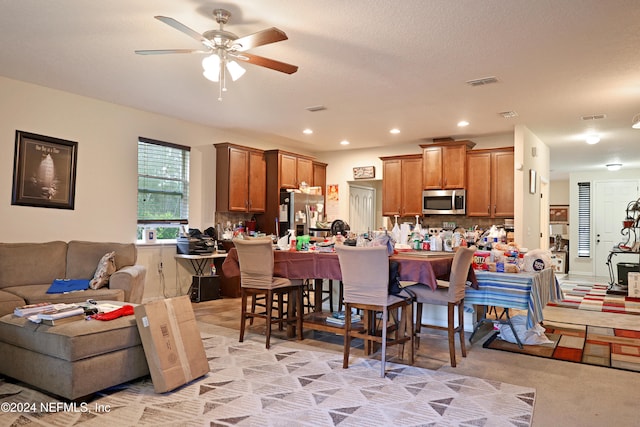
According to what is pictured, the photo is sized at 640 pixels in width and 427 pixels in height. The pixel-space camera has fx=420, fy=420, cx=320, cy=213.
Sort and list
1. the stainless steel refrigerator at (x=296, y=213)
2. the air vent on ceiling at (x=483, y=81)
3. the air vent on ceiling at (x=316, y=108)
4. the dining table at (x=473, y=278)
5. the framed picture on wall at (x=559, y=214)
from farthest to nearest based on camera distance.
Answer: the framed picture on wall at (x=559, y=214) → the stainless steel refrigerator at (x=296, y=213) → the air vent on ceiling at (x=316, y=108) → the air vent on ceiling at (x=483, y=81) → the dining table at (x=473, y=278)

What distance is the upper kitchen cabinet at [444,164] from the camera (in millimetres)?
7047

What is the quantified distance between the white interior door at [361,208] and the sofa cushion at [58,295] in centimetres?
556

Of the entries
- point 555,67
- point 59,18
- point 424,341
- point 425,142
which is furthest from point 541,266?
point 59,18

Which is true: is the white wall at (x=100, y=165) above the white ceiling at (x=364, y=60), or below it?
below

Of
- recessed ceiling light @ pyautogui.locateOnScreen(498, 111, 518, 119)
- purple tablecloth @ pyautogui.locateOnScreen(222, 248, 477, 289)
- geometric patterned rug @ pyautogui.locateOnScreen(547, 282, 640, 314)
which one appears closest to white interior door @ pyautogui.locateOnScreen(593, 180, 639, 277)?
geometric patterned rug @ pyautogui.locateOnScreen(547, 282, 640, 314)

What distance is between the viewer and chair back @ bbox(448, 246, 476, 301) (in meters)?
3.33

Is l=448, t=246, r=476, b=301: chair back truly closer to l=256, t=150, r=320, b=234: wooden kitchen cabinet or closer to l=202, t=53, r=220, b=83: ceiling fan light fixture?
l=202, t=53, r=220, b=83: ceiling fan light fixture

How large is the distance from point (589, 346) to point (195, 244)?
494 cm

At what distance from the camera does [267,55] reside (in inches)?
153

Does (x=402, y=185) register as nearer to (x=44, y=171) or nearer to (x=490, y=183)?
(x=490, y=183)

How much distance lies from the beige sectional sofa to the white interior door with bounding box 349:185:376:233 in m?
5.10

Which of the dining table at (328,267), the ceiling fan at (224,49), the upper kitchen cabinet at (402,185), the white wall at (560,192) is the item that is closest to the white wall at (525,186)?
the upper kitchen cabinet at (402,185)

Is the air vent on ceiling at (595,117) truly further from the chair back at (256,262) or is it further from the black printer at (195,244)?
the black printer at (195,244)

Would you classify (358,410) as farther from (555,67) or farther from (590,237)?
(590,237)
